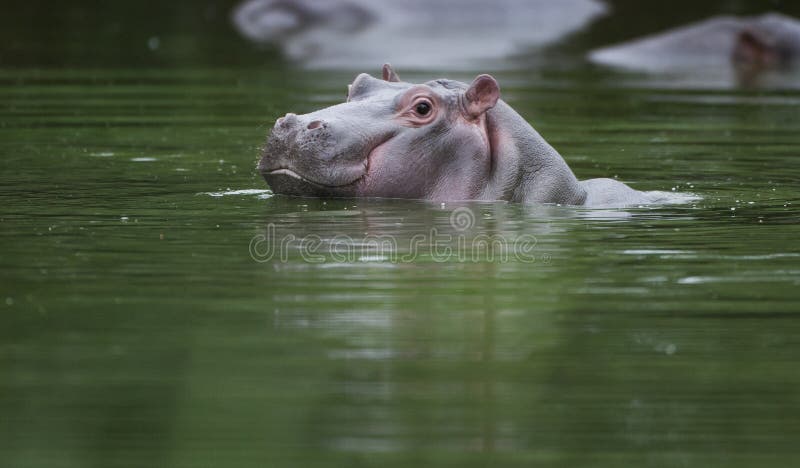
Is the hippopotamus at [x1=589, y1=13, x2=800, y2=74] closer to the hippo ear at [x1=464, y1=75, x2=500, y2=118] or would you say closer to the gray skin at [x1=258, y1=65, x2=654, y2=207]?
the gray skin at [x1=258, y1=65, x2=654, y2=207]

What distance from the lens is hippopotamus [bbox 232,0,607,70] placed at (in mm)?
21656

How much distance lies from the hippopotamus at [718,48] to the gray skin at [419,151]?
42.1 ft

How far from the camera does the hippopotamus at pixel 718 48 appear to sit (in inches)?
853

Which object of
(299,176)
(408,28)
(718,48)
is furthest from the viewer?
(408,28)

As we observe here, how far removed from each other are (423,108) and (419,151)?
0.21 metres

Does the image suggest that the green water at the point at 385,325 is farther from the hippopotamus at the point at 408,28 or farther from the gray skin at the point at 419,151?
the hippopotamus at the point at 408,28

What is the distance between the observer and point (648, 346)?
497cm

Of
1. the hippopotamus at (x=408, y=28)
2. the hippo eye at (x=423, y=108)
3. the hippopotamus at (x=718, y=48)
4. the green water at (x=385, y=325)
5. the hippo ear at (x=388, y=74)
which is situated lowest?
the green water at (x=385, y=325)

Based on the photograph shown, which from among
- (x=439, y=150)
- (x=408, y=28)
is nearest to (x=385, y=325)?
(x=439, y=150)

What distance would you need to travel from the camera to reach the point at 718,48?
22.7m

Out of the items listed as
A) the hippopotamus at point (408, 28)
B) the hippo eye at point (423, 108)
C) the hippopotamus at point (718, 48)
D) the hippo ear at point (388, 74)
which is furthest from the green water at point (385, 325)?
the hippopotamus at point (718, 48)

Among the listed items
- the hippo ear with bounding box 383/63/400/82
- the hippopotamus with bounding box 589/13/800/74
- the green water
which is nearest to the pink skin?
the green water


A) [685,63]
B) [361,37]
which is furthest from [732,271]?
[361,37]

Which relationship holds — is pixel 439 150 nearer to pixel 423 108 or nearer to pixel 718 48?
pixel 423 108
